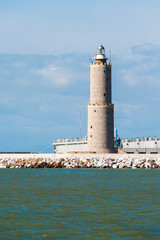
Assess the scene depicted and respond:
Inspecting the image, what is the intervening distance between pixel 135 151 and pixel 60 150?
14.2m

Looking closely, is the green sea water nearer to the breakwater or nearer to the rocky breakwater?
the rocky breakwater

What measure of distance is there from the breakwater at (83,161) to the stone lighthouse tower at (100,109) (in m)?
4.16

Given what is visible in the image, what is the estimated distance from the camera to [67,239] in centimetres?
Answer: 1426

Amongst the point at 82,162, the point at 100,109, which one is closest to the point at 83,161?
the point at 82,162

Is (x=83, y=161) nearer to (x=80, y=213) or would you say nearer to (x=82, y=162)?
(x=82, y=162)

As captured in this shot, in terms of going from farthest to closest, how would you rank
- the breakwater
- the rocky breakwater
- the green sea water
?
the breakwater → the rocky breakwater → the green sea water

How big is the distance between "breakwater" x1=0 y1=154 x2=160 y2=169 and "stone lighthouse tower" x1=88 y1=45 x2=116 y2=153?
416 cm

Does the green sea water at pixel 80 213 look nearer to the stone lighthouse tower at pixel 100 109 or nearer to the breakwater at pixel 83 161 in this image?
the breakwater at pixel 83 161

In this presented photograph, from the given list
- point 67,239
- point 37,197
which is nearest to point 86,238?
point 67,239

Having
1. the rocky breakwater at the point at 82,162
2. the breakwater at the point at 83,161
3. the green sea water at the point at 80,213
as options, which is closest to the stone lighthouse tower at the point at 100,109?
the breakwater at the point at 83,161

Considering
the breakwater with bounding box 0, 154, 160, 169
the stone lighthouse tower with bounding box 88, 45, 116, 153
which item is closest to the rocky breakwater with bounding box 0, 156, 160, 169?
the breakwater with bounding box 0, 154, 160, 169

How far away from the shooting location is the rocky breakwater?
52125mm

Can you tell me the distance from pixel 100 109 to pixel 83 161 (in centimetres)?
755

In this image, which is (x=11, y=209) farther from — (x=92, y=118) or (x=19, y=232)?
(x=92, y=118)
